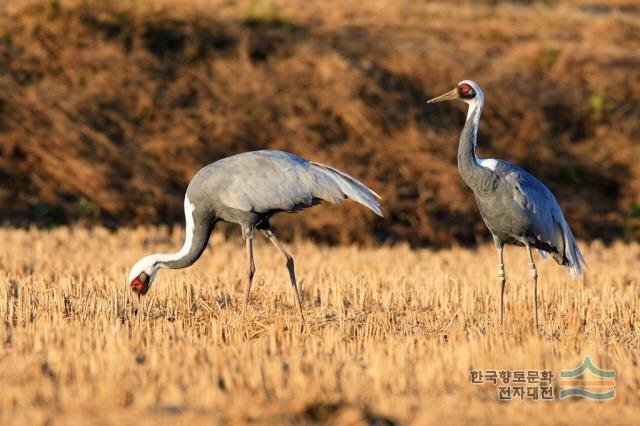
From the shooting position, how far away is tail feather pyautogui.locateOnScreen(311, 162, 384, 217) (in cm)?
873

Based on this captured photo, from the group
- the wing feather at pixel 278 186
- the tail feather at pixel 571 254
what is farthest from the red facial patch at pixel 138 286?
the tail feather at pixel 571 254

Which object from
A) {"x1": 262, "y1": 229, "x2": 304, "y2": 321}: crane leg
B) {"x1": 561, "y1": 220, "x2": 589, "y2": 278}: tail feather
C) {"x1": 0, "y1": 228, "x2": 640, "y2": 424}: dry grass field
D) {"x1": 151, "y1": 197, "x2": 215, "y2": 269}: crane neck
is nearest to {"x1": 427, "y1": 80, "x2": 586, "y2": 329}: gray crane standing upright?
{"x1": 561, "y1": 220, "x2": 589, "y2": 278}: tail feather

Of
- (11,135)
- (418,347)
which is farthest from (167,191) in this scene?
(418,347)

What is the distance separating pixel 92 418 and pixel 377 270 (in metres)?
7.02

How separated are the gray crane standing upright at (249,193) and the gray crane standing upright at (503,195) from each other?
34.2 inches

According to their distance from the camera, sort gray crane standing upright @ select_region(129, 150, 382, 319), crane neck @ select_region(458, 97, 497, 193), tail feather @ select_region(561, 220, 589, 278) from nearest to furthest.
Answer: crane neck @ select_region(458, 97, 497, 193), gray crane standing upright @ select_region(129, 150, 382, 319), tail feather @ select_region(561, 220, 589, 278)

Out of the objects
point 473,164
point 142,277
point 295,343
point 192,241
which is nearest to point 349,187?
point 473,164

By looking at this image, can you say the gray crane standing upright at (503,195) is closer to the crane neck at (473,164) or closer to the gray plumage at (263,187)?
the crane neck at (473,164)

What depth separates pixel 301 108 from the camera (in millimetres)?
17938

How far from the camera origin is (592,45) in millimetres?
21500

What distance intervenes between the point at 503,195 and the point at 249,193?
6.84ft

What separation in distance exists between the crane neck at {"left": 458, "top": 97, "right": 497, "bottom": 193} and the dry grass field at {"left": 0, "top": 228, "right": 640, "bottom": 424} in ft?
3.62

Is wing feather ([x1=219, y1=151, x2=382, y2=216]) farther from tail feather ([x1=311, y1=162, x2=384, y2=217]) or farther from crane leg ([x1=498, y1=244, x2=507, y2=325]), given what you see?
crane leg ([x1=498, y1=244, x2=507, y2=325])

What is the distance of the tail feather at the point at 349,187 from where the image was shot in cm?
873
